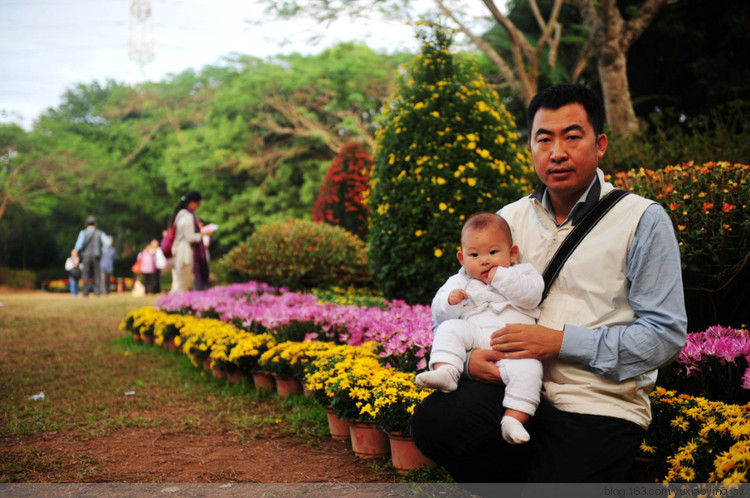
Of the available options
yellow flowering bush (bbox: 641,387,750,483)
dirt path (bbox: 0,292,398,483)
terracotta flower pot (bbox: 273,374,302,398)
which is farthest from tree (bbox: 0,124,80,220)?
yellow flowering bush (bbox: 641,387,750,483)

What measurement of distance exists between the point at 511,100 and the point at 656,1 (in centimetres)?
781

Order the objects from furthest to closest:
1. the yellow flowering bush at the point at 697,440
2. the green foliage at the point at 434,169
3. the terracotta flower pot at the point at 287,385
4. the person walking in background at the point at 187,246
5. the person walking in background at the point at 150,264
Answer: the person walking in background at the point at 150,264, the person walking in background at the point at 187,246, the green foliage at the point at 434,169, the terracotta flower pot at the point at 287,385, the yellow flowering bush at the point at 697,440

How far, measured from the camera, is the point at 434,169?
5906 mm

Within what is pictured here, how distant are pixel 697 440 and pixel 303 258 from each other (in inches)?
303

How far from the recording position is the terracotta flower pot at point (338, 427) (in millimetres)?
3926

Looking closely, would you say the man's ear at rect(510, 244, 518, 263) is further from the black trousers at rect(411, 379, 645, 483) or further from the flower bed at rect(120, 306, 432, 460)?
the flower bed at rect(120, 306, 432, 460)

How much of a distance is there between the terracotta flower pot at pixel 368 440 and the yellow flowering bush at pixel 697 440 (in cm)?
152

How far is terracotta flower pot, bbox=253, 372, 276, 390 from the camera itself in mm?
5273

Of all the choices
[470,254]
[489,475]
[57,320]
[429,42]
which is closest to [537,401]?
[489,475]

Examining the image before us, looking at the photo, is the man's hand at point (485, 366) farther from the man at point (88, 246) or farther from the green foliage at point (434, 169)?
the man at point (88, 246)

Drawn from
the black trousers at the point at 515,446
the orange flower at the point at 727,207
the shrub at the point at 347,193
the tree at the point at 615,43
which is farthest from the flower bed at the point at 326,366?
the shrub at the point at 347,193

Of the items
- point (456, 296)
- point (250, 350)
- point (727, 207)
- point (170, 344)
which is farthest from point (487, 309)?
point (170, 344)

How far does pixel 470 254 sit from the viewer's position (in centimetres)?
243

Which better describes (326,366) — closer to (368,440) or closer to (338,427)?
(338,427)
